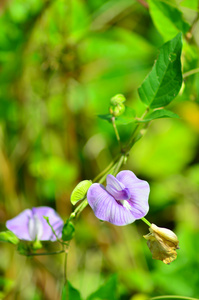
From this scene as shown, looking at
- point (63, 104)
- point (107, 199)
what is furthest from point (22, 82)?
point (107, 199)

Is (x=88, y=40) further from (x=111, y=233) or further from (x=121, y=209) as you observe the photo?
(x=121, y=209)

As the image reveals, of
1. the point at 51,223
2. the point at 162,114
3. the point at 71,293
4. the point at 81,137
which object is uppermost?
the point at 162,114

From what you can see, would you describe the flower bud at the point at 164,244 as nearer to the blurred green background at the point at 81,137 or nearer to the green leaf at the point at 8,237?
the green leaf at the point at 8,237

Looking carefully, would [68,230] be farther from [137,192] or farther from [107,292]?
[107,292]

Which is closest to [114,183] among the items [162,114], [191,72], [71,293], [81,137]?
[162,114]

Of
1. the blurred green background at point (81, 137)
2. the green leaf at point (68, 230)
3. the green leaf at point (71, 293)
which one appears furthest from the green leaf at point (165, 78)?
the blurred green background at point (81, 137)

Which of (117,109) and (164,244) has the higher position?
(117,109)
